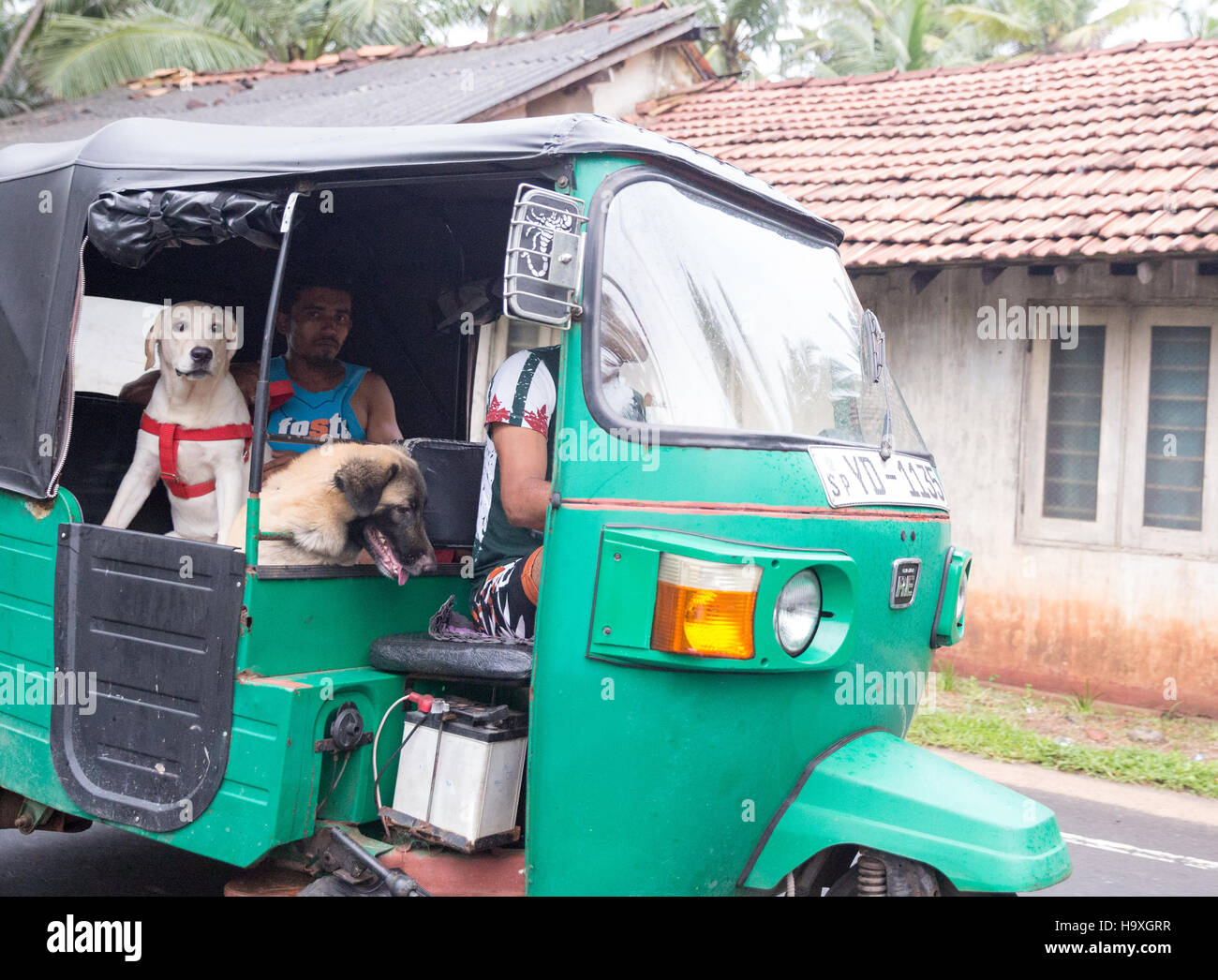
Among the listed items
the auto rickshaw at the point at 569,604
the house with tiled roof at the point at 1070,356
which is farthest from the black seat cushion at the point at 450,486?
the house with tiled roof at the point at 1070,356

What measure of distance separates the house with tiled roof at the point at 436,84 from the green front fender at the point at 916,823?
9005 millimetres

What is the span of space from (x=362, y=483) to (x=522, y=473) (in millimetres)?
488

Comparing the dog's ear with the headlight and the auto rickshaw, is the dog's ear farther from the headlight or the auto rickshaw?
the headlight

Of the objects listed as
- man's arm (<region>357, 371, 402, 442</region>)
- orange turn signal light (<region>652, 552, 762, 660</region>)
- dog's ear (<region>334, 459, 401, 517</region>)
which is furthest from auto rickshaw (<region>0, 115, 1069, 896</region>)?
man's arm (<region>357, 371, 402, 442</region>)

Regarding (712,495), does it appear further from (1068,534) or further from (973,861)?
(1068,534)

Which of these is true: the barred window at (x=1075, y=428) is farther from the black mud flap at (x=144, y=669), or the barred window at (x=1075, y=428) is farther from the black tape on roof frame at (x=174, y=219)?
the black mud flap at (x=144, y=669)

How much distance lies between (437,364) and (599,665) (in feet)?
9.60

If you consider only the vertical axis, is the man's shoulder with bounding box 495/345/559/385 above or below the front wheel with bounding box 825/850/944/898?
above

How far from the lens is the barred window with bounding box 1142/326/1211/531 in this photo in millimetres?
8570

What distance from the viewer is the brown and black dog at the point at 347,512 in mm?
3416

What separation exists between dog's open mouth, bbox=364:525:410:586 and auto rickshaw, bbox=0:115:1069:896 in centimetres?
11

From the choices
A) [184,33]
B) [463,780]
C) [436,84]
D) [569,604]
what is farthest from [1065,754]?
[184,33]

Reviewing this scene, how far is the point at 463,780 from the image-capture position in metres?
3.21

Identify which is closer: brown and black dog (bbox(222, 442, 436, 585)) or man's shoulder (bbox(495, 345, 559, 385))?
brown and black dog (bbox(222, 442, 436, 585))
